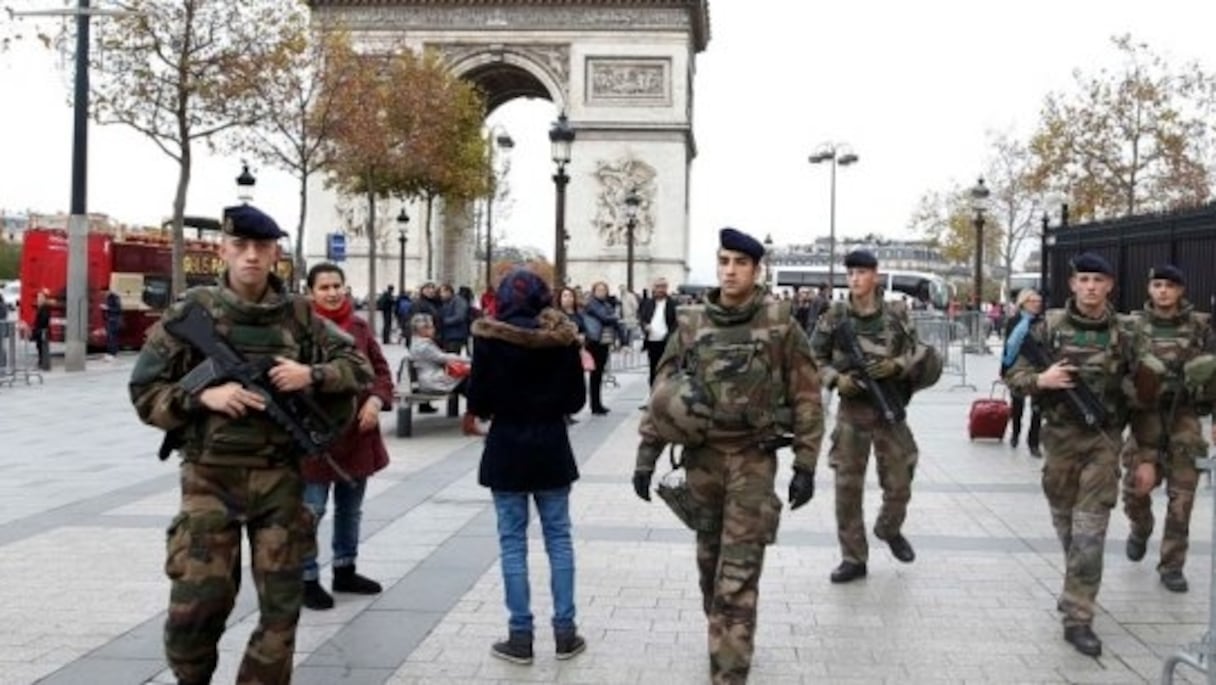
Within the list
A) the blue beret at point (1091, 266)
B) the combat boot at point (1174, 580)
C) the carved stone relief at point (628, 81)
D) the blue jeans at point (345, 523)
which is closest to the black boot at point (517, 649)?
the blue jeans at point (345, 523)

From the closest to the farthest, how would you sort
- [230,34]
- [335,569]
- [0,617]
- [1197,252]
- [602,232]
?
1. [0,617]
2. [335,569]
3. [1197,252]
4. [230,34]
5. [602,232]

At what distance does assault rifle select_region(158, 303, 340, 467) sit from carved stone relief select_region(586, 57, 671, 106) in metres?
42.9

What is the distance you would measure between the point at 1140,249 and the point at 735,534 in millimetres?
13066

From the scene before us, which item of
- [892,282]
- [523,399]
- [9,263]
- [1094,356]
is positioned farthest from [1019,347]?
[9,263]

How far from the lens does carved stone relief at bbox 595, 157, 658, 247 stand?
Result: 46469 millimetres

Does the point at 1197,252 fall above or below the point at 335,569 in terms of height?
above

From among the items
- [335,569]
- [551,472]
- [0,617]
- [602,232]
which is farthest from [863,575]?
[602,232]

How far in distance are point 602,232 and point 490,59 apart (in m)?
7.63

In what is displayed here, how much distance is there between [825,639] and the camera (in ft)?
20.2

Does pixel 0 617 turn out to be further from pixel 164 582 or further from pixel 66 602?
pixel 164 582

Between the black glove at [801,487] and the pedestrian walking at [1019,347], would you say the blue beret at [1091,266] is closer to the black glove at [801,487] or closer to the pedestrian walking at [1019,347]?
the pedestrian walking at [1019,347]

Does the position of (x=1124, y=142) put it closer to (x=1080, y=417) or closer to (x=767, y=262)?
(x=767, y=262)

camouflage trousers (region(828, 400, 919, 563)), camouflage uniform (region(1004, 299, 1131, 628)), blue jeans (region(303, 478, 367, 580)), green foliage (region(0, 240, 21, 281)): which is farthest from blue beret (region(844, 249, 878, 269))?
green foliage (region(0, 240, 21, 281))

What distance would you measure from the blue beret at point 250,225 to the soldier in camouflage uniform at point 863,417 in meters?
3.64
